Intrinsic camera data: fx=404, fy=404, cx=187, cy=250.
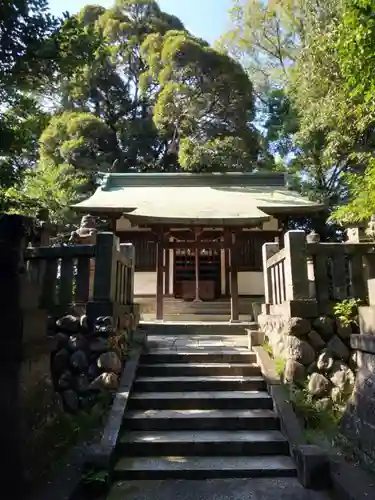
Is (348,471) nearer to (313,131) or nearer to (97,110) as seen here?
(313,131)

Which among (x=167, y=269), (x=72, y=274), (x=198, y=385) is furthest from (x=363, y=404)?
(x=167, y=269)

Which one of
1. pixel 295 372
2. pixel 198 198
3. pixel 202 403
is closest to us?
pixel 295 372

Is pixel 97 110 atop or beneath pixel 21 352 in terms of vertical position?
atop

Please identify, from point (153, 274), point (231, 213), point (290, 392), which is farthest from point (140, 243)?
point (290, 392)

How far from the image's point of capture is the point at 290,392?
493 cm

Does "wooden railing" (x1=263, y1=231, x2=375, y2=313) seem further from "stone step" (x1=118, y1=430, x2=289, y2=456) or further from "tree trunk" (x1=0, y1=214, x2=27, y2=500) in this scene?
"tree trunk" (x1=0, y1=214, x2=27, y2=500)

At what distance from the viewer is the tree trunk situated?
305 cm

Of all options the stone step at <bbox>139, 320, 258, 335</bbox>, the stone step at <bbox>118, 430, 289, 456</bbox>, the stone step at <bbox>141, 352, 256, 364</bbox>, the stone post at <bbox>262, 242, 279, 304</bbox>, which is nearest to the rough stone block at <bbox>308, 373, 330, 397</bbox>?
the stone step at <bbox>118, 430, 289, 456</bbox>

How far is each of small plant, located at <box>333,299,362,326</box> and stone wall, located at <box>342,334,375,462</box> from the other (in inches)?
32.2

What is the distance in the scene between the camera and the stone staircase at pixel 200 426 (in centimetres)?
409

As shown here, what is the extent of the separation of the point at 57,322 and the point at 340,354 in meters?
3.63

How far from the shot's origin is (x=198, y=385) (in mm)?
5496

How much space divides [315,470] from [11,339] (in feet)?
9.76

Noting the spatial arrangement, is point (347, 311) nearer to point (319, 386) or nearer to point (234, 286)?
point (319, 386)
